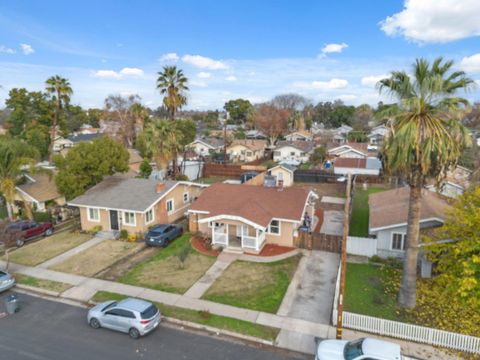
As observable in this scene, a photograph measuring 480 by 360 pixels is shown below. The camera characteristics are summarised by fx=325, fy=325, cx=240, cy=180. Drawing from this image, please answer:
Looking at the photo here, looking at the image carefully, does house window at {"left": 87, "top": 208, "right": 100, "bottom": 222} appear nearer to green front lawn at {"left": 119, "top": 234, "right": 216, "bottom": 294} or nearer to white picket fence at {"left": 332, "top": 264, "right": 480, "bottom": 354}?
green front lawn at {"left": 119, "top": 234, "right": 216, "bottom": 294}

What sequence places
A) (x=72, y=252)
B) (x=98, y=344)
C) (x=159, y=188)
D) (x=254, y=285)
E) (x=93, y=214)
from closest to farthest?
(x=98, y=344), (x=254, y=285), (x=72, y=252), (x=93, y=214), (x=159, y=188)

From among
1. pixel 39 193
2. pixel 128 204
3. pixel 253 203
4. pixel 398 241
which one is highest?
pixel 253 203

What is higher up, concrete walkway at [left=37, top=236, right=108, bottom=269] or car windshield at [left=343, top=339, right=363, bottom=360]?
car windshield at [left=343, top=339, right=363, bottom=360]

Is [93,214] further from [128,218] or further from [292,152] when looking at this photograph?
[292,152]

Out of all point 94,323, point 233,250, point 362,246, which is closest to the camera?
point 94,323

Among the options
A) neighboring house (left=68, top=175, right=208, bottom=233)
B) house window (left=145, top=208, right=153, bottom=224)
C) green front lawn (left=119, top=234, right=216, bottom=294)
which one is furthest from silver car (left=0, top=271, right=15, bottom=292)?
house window (left=145, top=208, right=153, bottom=224)

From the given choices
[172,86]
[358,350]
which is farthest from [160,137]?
[358,350]
